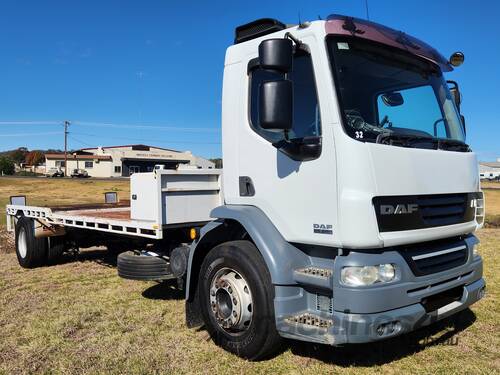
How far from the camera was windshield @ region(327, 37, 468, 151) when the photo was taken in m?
3.73

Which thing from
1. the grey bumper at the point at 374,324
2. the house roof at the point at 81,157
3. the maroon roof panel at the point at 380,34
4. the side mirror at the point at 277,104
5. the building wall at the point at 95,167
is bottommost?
the grey bumper at the point at 374,324

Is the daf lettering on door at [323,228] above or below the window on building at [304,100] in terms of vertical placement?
below

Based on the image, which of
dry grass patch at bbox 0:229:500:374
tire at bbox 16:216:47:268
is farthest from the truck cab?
tire at bbox 16:216:47:268

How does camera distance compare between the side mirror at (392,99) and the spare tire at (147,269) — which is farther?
the spare tire at (147,269)

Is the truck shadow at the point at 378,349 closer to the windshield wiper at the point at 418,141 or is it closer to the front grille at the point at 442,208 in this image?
the front grille at the point at 442,208

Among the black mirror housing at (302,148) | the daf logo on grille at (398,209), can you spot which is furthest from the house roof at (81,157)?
the daf logo on grille at (398,209)

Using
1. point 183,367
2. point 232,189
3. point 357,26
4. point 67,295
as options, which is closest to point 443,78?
point 357,26

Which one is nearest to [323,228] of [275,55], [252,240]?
[252,240]

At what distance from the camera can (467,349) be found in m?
4.34

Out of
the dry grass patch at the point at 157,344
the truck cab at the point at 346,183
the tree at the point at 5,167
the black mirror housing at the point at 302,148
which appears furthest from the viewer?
the tree at the point at 5,167

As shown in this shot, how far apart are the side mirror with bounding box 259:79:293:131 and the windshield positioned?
43 cm

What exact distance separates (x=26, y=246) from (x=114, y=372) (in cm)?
492

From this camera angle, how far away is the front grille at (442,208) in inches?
149

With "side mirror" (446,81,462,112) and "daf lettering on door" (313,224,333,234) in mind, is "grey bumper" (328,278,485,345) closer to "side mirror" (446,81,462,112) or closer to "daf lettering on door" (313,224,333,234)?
"daf lettering on door" (313,224,333,234)
